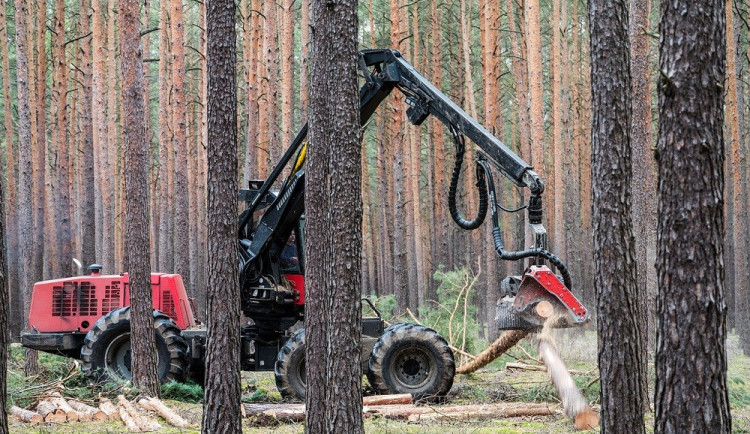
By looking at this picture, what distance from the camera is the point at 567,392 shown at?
32.4 ft

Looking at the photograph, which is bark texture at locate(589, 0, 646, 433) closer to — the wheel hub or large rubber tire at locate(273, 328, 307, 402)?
the wheel hub

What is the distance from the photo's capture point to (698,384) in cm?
488

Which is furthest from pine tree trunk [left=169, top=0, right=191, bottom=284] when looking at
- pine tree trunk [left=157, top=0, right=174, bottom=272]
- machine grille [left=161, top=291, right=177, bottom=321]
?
machine grille [left=161, top=291, right=177, bottom=321]

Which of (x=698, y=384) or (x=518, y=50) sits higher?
(x=518, y=50)

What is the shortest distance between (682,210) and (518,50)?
20.2 metres

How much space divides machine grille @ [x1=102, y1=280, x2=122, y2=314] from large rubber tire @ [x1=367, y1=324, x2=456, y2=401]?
4332mm

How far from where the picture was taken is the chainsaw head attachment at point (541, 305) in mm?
8898

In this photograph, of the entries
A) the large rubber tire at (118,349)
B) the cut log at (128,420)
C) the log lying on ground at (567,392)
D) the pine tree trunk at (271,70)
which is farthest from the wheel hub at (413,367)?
the pine tree trunk at (271,70)

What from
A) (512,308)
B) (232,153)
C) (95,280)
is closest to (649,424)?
(512,308)

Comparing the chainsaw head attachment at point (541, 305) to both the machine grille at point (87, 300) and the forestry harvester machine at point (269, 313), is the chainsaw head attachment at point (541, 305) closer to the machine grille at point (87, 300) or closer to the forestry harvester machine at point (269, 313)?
the forestry harvester machine at point (269, 313)

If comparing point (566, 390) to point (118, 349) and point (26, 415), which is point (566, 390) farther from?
point (118, 349)

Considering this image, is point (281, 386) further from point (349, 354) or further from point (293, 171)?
point (349, 354)

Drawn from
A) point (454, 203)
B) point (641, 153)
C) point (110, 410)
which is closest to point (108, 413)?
point (110, 410)

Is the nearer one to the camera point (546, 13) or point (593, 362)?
point (593, 362)
